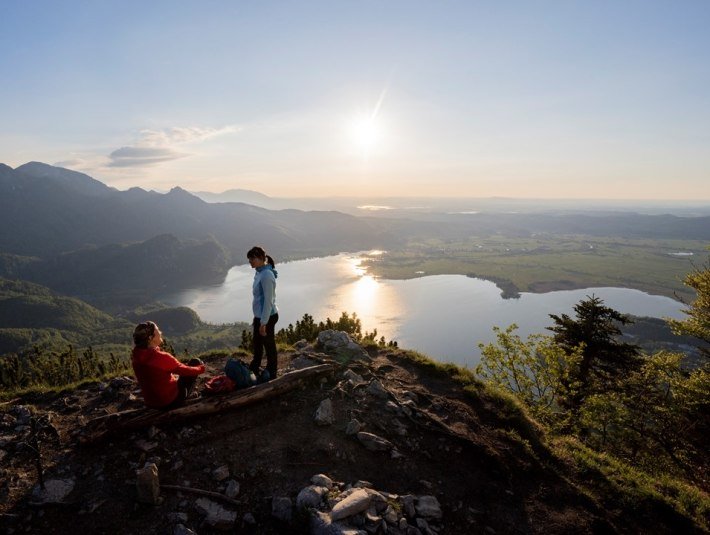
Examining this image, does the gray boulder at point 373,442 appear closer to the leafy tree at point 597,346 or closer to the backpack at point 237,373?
the backpack at point 237,373

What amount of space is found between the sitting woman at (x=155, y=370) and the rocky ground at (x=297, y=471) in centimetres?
56

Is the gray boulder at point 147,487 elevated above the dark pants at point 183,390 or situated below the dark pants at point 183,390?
below

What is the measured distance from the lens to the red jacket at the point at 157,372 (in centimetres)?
652

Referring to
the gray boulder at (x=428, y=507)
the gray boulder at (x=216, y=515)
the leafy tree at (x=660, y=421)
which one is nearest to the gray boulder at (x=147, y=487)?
the gray boulder at (x=216, y=515)

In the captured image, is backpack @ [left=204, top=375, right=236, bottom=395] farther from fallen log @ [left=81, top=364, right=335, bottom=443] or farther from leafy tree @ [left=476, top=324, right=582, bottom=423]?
leafy tree @ [left=476, top=324, right=582, bottom=423]

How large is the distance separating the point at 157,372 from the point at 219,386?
141cm

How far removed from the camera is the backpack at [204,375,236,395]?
7.56 m

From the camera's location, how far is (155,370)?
6.59 metres

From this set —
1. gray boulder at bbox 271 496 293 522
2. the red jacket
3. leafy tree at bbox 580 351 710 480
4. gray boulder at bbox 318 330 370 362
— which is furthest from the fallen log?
leafy tree at bbox 580 351 710 480

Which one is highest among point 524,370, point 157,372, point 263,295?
point 263,295

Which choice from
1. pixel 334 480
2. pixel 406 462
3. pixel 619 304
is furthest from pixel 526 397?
pixel 619 304

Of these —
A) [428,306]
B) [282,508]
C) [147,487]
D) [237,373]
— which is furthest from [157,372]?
[428,306]

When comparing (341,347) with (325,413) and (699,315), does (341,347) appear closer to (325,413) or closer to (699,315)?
(325,413)

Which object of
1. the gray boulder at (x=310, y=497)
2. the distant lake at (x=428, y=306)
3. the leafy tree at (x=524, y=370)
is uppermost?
the gray boulder at (x=310, y=497)
